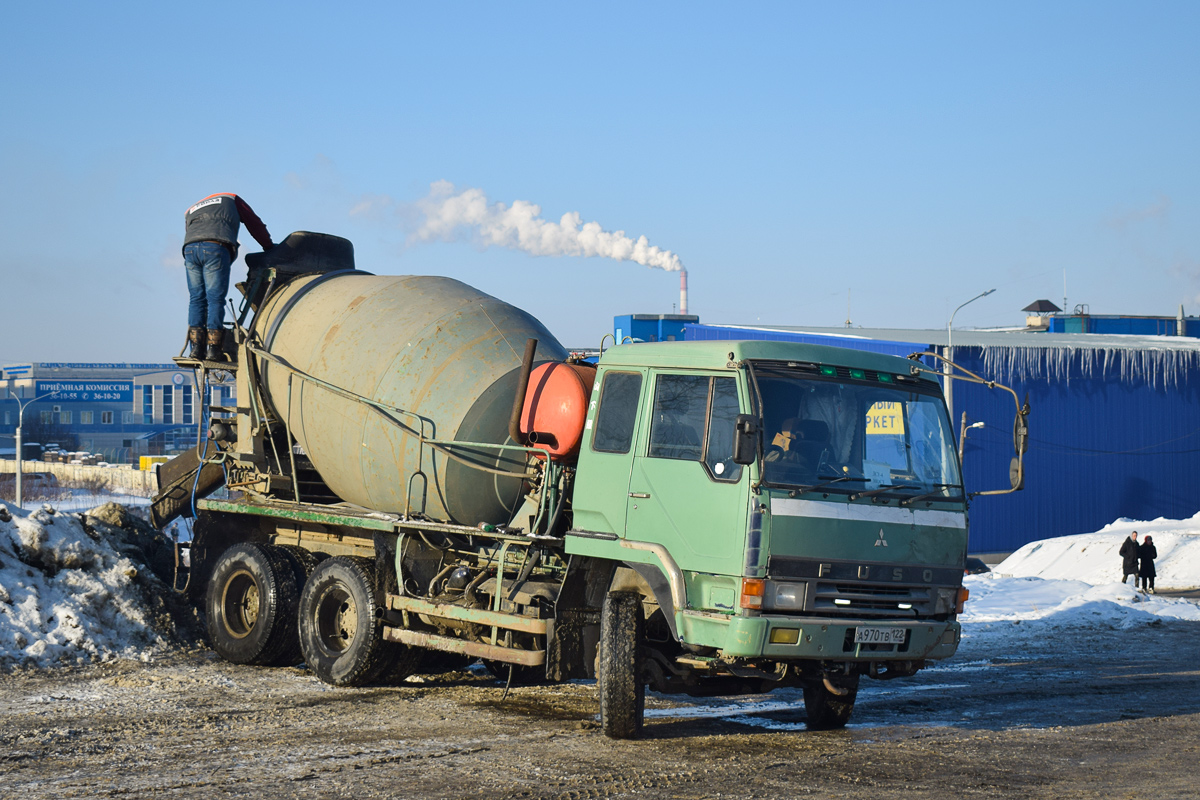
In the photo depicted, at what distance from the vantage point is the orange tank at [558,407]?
9023mm

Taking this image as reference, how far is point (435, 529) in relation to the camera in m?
9.77

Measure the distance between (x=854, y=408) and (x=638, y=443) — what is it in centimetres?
157

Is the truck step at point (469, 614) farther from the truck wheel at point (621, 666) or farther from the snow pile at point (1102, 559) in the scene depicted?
the snow pile at point (1102, 559)

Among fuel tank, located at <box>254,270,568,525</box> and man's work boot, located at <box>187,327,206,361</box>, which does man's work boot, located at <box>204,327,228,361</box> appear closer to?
man's work boot, located at <box>187,327,206,361</box>

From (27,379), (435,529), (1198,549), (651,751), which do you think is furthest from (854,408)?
(27,379)

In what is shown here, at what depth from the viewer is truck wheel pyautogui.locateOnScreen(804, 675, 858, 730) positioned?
29.5 feet

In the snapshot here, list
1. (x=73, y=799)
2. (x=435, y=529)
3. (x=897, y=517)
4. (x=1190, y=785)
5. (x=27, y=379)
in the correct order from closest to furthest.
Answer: (x=73, y=799) < (x=1190, y=785) < (x=897, y=517) < (x=435, y=529) < (x=27, y=379)

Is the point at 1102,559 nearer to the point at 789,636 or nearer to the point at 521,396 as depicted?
the point at 521,396

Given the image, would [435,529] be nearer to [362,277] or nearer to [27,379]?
[362,277]

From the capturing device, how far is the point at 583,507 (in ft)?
28.3

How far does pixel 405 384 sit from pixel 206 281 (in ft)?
11.6

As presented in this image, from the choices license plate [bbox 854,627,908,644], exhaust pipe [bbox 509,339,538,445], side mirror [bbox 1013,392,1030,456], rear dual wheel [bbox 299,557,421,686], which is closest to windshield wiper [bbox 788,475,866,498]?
license plate [bbox 854,627,908,644]

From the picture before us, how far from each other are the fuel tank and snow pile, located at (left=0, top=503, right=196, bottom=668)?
2737mm

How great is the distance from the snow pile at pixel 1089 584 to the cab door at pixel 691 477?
34.7 ft
